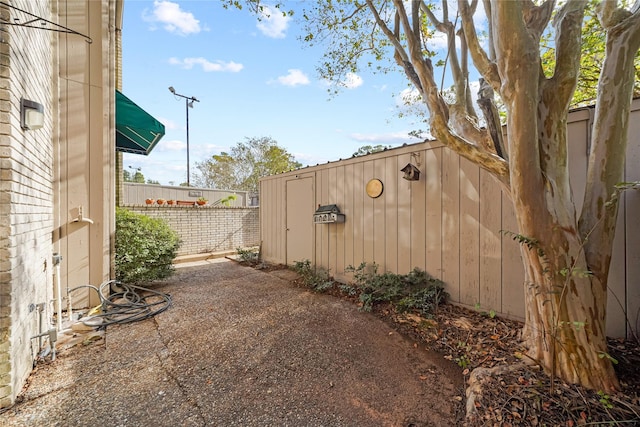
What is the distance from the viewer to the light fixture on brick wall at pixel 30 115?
78.9 inches

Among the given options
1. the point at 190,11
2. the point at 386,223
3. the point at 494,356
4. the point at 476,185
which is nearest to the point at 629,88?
the point at 476,185

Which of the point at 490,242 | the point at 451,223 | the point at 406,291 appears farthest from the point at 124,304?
the point at 490,242

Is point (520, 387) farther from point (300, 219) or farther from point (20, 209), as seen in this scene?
point (300, 219)

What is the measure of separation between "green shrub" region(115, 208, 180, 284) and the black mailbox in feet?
9.23

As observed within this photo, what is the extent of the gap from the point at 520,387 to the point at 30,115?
4078 mm

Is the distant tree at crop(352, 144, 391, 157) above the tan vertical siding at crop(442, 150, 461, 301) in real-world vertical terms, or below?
above

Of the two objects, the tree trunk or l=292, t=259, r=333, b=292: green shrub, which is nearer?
the tree trunk

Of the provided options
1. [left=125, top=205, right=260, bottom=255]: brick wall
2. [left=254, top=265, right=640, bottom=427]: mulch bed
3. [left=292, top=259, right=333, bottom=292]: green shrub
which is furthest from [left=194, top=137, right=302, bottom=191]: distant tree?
[left=254, top=265, right=640, bottom=427]: mulch bed

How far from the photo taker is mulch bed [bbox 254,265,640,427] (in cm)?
152

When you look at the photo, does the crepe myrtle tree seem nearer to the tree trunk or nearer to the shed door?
the tree trunk

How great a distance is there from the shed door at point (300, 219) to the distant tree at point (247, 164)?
10218 millimetres

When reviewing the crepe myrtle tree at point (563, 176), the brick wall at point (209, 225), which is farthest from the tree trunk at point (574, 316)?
the brick wall at point (209, 225)

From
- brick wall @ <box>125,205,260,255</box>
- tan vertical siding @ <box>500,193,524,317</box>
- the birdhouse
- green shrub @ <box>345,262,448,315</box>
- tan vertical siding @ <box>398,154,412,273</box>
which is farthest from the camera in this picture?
brick wall @ <box>125,205,260,255</box>

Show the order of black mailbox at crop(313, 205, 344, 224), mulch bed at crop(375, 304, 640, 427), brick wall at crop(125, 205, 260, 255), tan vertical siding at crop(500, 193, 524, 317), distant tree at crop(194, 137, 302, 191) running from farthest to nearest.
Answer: distant tree at crop(194, 137, 302, 191), brick wall at crop(125, 205, 260, 255), black mailbox at crop(313, 205, 344, 224), tan vertical siding at crop(500, 193, 524, 317), mulch bed at crop(375, 304, 640, 427)
